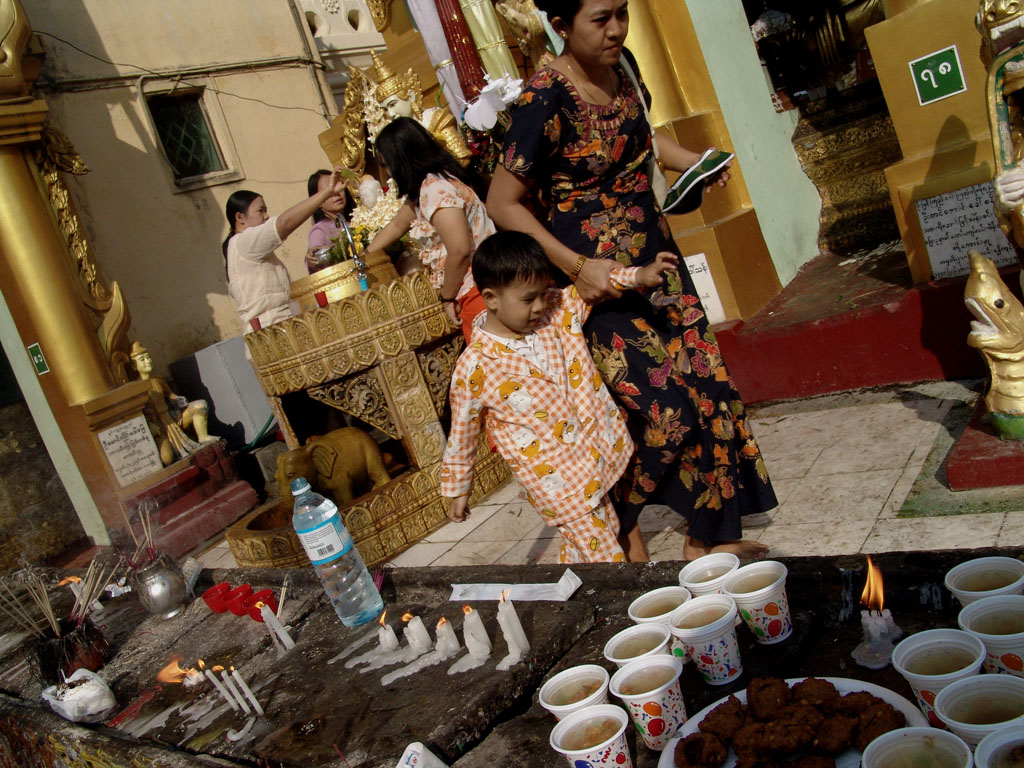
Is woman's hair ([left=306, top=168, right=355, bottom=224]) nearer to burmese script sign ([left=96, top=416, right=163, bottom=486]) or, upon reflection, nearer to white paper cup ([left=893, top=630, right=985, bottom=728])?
burmese script sign ([left=96, top=416, right=163, bottom=486])

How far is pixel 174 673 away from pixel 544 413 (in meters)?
1.49

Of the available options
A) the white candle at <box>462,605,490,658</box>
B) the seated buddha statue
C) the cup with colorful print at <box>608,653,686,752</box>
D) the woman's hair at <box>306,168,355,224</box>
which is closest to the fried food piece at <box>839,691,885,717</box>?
the cup with colorful print at <box>608,653,686,752</box>

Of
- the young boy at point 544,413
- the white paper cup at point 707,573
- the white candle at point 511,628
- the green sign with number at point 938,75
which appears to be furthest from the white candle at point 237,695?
the green sign with number at point 938,75

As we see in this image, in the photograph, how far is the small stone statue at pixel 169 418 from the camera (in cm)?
766

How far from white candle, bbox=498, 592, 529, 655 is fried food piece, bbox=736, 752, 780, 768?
771 millimetres

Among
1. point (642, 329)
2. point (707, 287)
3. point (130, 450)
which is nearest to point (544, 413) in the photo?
point (642, 329)

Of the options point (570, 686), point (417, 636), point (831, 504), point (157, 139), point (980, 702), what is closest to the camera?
point (980, 702)

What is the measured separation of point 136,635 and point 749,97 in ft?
15.7

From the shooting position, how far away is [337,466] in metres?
5.16

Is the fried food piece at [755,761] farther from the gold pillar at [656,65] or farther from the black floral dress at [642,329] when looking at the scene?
the gold pillar at [656,65]

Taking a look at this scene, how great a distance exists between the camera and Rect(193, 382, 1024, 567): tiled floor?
2.89 meters

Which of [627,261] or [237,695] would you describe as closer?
[237,695]

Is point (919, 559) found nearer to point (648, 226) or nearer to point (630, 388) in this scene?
point (630, 388)

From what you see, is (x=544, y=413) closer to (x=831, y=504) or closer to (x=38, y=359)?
(x=831, y=504)
